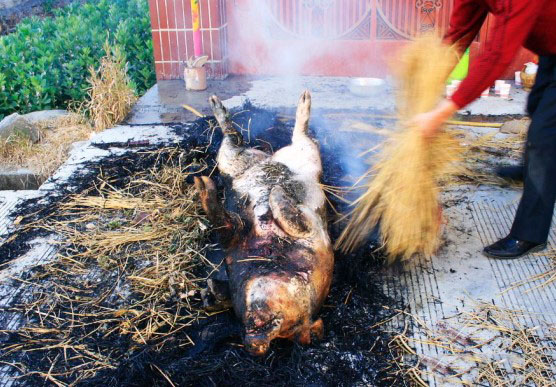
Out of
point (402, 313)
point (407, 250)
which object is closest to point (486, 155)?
point (407, 250)

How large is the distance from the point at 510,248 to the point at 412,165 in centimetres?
96

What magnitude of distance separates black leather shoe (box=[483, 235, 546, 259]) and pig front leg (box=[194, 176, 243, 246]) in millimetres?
1711

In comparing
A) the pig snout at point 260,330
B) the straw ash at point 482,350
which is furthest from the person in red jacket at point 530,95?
the pig snout at point 260,330

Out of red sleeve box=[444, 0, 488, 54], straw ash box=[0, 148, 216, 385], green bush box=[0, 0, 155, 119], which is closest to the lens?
straw ash box=[0, 148, 216, 385]

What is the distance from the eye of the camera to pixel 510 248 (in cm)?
345

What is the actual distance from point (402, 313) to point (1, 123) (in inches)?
203

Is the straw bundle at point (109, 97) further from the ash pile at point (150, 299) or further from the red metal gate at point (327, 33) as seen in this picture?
the red metal gate at point (327, 33)

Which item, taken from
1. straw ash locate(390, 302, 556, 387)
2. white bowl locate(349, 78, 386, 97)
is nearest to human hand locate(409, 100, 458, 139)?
straw ash locate(390, 302, 556, 387)

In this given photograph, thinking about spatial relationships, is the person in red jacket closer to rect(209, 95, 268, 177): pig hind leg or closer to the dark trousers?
the dark trousers

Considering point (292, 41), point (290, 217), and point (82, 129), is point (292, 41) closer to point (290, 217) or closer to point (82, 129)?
point (82, 129)

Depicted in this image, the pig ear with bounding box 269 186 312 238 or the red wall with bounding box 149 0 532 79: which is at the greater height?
the red wall with bounding box 149 0 532 79

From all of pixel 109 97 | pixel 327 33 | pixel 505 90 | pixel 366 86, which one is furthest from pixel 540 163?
pixel 327 33

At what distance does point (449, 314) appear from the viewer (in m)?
3.02

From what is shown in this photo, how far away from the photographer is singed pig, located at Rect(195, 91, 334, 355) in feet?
8.43
